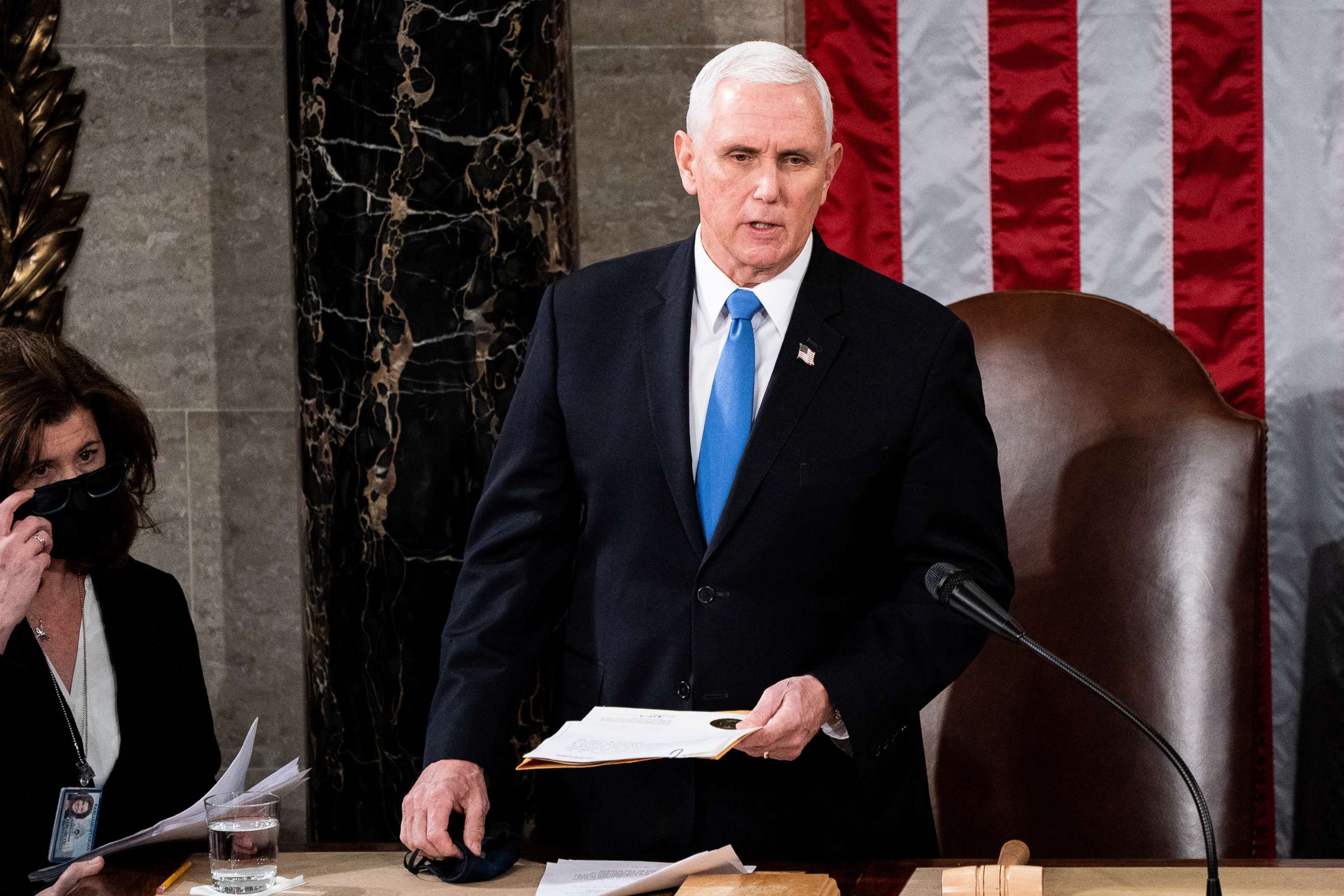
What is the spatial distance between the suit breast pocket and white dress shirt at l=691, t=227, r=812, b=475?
0.13 meters

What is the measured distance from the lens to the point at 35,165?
3.23 meters

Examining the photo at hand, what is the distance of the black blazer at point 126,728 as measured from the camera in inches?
78.4

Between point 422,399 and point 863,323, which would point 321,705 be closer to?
point 422,399

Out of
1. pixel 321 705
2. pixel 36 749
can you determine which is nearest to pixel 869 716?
pixel 36 749

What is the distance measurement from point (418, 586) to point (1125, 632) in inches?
57.8

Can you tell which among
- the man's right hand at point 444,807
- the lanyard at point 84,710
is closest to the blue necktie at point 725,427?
the man's right hand at point 444,807

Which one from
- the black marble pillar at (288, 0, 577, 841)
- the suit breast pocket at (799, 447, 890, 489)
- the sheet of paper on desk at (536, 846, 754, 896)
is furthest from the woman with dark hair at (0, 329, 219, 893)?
the suit breast pocket at (799, 447, 890, 489)

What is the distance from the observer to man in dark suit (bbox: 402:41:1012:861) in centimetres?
180

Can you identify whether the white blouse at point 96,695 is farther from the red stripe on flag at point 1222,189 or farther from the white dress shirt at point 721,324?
the red stripe on flag at point 1222,189

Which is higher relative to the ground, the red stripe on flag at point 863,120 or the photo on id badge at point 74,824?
the red stripe on flag at point 863,120

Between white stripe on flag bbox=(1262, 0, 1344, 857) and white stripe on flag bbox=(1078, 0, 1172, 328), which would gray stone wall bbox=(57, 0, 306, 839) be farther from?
white stripe on flag bbox=(1262, 0, 1344, 857)

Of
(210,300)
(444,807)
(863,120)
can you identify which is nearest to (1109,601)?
(863,120)

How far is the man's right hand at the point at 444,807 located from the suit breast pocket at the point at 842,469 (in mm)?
588

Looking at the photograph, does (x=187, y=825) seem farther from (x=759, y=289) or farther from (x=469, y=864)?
(x=759, y=289)
